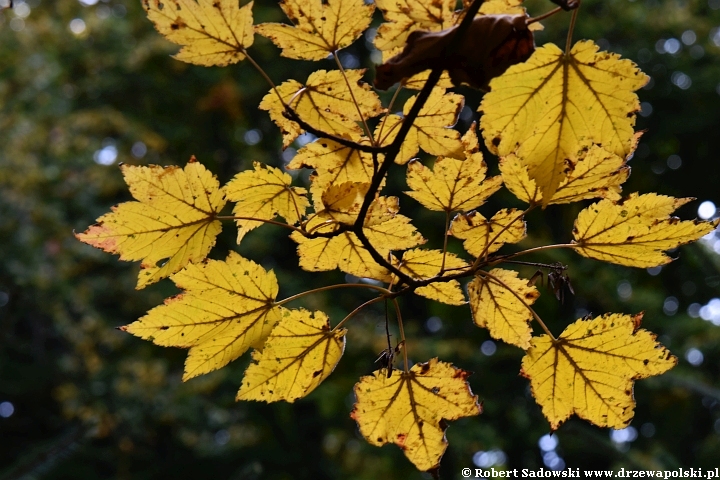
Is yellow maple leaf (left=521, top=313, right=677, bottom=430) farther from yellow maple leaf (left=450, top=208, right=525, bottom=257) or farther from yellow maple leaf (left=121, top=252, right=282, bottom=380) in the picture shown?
yellow maple leaf (left=121, top=252, right=282, bottom=380)

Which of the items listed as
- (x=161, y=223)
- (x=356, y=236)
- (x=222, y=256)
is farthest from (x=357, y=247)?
(x=222, y=256)

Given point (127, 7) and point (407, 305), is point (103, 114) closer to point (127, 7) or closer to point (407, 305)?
point (127, 7)

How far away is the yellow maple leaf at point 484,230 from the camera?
452 millimetres

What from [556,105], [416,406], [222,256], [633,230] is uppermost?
[556,105]

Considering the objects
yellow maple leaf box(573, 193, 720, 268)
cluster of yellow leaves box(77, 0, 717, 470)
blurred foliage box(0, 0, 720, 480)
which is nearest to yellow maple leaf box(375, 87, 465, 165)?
cluster of yellow leaves box(77, 0, 717, 470)

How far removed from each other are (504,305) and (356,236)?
0.41ft

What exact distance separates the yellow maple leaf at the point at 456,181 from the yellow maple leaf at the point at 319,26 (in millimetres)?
105

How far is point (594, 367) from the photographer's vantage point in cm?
46

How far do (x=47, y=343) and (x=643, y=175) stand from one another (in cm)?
429

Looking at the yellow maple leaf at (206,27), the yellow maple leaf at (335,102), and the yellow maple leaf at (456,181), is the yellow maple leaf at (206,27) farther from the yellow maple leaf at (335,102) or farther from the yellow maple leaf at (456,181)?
the yellow maple leaf at (456,181)

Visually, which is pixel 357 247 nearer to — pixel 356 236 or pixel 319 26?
pixel 356 236

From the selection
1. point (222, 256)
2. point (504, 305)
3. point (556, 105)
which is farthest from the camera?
point (222, 256)

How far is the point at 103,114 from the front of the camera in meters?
4.05

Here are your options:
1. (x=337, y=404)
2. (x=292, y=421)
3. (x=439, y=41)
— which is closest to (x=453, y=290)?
(x=439, y=41)
